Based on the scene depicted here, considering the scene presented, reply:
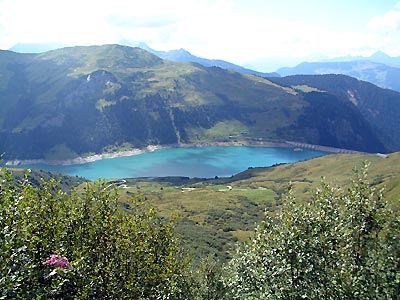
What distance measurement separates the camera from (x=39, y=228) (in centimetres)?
1895

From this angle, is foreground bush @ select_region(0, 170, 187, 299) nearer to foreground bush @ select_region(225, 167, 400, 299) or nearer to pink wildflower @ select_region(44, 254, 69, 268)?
pink wildflower @ select_region(44, 254, 69, 268)

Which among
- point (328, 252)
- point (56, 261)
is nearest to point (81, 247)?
point (56, 261)

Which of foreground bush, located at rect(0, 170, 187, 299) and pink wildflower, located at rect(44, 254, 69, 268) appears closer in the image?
foreground bush, located at rect(0, 170, 187, 299)

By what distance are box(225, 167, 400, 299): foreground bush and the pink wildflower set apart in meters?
9.93

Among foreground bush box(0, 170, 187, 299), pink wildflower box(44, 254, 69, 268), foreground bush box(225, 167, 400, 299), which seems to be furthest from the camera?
foreground bush box(225, 167, 400, 299)

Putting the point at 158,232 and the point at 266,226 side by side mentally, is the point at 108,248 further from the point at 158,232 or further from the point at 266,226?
the point at 266,226

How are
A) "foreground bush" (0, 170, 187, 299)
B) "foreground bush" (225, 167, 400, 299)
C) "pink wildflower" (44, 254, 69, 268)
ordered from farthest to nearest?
1. "foreground bush" (225, 167, 400, 299)
2. "pink wildflower" (44, 254, 69, 268)
3. "foreground bush" (0, 170, 187, 299)

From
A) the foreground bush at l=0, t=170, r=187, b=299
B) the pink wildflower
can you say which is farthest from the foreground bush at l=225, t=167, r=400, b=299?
the pink wildflower

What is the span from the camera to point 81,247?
20.3 meters

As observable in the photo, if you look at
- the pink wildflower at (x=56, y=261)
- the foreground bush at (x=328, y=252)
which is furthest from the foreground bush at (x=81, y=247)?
the foreground bush at (x=328, y=252)

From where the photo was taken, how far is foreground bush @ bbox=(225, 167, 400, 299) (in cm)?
1917

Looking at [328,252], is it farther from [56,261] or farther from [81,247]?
[56,261]

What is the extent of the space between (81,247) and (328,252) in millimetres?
13295

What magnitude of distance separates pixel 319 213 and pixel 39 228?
15.3m
